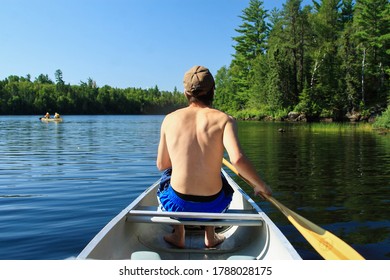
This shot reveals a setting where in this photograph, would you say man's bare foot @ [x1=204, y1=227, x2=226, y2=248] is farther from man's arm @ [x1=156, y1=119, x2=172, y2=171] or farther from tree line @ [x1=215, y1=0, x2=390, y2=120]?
tree line @ [x1=215, y1=0, x2=390, y2=120]

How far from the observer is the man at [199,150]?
3619mm

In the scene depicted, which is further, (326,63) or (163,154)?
(326,63)

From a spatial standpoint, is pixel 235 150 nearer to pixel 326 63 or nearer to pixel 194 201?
pixel 194 201

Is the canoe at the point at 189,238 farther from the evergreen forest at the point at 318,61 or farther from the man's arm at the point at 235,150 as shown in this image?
the evergreen forest at the point at 318,61

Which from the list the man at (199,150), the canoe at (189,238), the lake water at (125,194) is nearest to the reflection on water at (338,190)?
the lake water at (125,194)

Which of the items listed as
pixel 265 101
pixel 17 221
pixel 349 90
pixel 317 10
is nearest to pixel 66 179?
pixel 17 221

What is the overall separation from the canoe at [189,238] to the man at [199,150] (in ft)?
0.60

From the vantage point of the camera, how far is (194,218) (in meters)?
3.98

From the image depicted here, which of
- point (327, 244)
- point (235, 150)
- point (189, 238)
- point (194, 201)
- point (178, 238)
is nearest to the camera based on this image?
point (327, 244)

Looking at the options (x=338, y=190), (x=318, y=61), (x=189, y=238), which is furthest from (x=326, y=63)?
(x=189, y=238)

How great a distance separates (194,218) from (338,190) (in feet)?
20.7

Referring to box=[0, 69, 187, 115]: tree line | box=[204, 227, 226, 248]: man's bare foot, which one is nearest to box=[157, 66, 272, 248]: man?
box=[204, 227, 226, 248]: man's bare foot

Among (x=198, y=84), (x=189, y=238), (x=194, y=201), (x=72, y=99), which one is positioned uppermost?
(x=72, y=99)
